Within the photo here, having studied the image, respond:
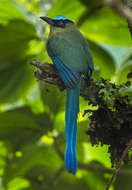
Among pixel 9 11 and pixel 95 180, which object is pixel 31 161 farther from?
pixel 9 11

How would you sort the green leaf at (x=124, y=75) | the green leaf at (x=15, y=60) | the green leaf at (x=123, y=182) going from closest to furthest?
1. the green leaf at (x=124, y=75)
2. the green leaf at (x=123, y=182)
3. the green leaf at (x=15, y=60)

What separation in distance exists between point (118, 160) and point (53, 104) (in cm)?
62

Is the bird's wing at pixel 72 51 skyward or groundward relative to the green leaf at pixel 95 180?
skyward

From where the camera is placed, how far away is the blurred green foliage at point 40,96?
4.63ft

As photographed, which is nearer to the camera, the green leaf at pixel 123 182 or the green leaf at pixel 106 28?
the green leaf at pixel 123 182

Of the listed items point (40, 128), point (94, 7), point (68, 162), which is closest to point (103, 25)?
point (94, 7)

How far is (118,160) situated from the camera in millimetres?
749

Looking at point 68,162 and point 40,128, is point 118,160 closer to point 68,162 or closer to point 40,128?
point 68,162

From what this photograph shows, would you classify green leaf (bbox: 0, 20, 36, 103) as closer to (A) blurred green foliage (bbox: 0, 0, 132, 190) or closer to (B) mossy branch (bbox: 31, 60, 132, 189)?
(A) blurred green foliage (bbox: 0, 0, 132, 190)

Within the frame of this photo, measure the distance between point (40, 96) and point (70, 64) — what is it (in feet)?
2.44

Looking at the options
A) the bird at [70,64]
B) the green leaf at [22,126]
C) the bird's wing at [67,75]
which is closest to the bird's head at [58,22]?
the bird at [70,64]

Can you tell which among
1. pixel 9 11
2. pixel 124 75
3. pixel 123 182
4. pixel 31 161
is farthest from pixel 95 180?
pixel 9 11

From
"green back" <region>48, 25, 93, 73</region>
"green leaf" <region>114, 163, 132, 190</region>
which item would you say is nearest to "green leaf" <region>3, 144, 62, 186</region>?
"green leaf" <region>114, 163, 132, 190</region>

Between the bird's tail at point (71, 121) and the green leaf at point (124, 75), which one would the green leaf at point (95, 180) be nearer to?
the green leaf at point (124, 75)
